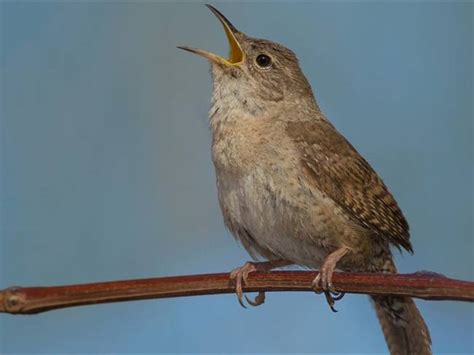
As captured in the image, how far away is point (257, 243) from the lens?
388 centimetres

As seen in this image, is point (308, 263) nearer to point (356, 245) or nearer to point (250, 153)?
point (356, 245)

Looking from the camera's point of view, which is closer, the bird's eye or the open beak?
the open beak

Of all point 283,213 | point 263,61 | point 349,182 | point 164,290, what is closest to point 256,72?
point 263,61

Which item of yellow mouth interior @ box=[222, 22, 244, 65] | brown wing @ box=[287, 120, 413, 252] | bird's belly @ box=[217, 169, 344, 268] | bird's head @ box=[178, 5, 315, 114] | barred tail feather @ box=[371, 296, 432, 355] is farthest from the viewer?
yellow mouth interior @ box=[222, 22, 244, 65]

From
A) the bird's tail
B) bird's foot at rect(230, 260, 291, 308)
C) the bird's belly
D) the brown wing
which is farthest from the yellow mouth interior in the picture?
the bird's tail

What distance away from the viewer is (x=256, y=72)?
4.11 m

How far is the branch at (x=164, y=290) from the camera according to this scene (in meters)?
2.13

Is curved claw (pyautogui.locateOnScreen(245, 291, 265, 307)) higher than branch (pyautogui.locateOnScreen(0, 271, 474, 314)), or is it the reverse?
curved claw (pyautogui.locateOnScreen(245, 291, 265, 307))

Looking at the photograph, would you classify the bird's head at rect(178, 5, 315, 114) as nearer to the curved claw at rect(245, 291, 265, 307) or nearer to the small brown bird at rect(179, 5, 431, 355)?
the small brown bird at rect(179, 5, 431, 355)

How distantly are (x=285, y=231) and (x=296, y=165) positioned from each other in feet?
1.03

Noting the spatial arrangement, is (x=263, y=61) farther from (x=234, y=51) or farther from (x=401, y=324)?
(x=401, y=324)

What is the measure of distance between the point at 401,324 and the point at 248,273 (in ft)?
3.47

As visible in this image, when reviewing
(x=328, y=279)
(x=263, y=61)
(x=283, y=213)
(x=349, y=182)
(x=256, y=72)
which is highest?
(x=263, y=61)

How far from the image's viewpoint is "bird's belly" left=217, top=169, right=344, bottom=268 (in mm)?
3504
